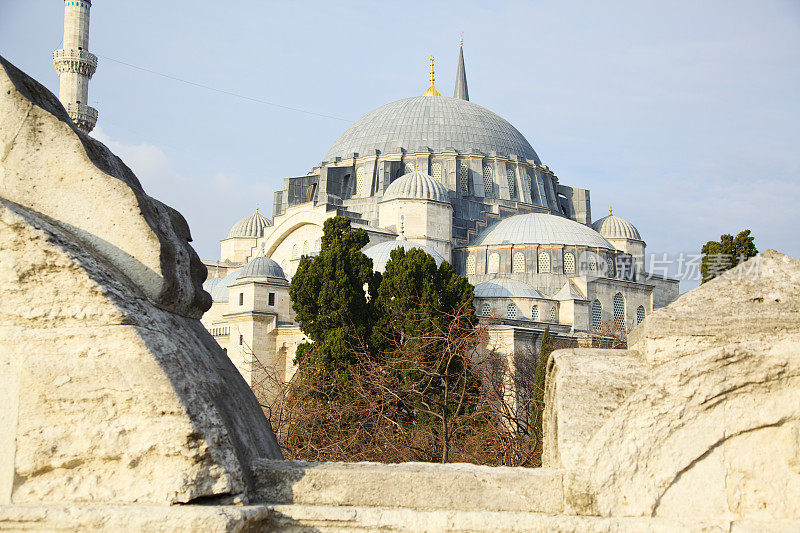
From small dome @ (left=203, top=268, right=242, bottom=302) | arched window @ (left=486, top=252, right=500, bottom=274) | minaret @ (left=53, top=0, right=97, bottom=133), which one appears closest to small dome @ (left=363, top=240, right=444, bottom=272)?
arched window @ (left=486, top=252, right=500, bottom=274)

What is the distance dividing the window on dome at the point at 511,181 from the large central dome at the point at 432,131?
92 centimetres

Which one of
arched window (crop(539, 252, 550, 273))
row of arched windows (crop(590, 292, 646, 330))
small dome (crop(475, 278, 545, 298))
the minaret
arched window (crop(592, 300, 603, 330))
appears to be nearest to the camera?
the minaret

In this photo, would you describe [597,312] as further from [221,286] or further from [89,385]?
[89,385]

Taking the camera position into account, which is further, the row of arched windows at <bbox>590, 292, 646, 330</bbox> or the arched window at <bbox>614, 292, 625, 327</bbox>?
the arched window at <bbox>614, 292, 625, 327</bbox>

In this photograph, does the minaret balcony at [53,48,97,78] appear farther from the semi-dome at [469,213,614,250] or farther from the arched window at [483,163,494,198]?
the arched window at [483,163,494,198]

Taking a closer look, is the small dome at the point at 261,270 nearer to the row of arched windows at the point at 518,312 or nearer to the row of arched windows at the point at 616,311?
the row of arched windows at the point at 518,312

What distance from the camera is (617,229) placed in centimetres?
3778

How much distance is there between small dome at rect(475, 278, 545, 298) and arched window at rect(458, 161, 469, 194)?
7208 millimetres

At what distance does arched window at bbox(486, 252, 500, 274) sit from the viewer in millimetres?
31266

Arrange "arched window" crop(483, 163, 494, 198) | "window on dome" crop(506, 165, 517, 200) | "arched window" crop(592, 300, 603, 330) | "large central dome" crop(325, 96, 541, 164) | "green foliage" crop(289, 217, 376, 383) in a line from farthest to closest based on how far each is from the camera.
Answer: "large central dome" crop(325, 96, 541, 164) < "window on dome" crop(506, 165, 517, 200) < "arched window" crop(483, 163, 494, 198) < "arched window" crop(592, 300, 603, 330) < "green foliage" crop(289, 217, 376, 383)

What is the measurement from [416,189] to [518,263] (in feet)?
13.5

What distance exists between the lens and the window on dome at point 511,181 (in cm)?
3664

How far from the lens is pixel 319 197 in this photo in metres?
33.5

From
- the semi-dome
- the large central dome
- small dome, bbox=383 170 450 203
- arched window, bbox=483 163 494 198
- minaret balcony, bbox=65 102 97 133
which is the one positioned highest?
the large central dome
